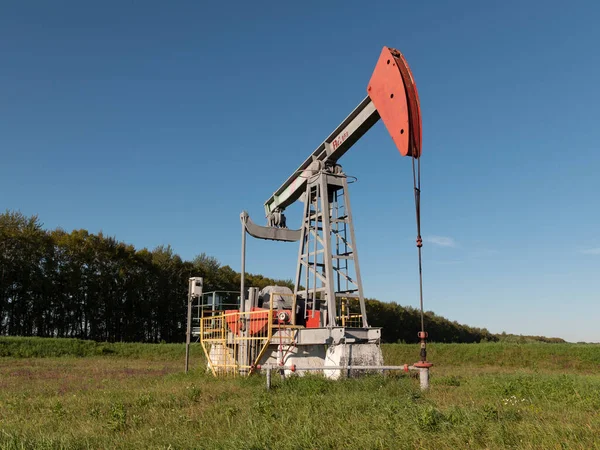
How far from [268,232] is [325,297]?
12.4ft

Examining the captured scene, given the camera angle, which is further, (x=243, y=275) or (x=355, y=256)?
(x=243, y=275)

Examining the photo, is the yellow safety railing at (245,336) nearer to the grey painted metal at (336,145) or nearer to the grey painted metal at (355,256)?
the grey painted metal at (355,256)

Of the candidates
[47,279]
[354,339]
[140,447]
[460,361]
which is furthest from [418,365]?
[47,279]

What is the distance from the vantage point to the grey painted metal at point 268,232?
15.0m

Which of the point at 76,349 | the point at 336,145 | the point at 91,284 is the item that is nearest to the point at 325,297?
the point at 336,145

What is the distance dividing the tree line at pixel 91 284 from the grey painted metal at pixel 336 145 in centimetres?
2396

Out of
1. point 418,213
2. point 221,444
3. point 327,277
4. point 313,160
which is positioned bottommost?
point 221,444

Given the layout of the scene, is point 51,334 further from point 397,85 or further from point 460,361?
point 397,85

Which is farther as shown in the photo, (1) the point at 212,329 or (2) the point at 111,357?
(2) the point at 111,357

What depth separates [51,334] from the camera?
34.8 metres

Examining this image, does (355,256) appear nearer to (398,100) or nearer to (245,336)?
(245,336)

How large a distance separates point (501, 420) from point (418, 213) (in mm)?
3118

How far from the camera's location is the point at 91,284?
1431 inches

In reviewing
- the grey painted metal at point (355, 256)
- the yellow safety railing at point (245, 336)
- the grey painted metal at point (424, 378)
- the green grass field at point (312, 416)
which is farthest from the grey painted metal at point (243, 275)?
the grey painted metal at point (424, 378)
